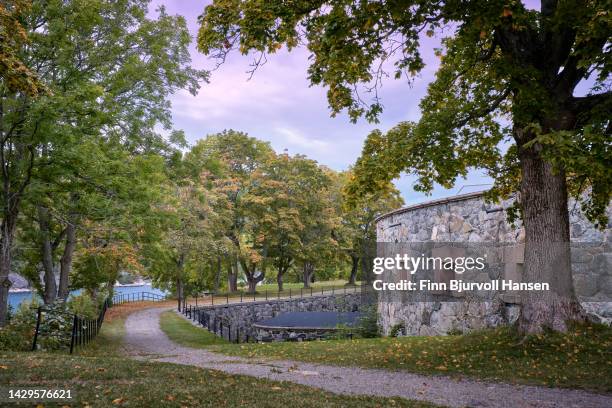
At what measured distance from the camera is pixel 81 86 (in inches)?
491

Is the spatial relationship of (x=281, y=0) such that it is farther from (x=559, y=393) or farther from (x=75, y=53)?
(x=75, y=53)

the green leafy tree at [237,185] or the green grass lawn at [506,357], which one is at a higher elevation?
the green leafy tree at [237,185]

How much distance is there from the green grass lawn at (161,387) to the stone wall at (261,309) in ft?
57.0

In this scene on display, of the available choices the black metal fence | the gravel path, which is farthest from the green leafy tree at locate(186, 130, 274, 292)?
the gravel path

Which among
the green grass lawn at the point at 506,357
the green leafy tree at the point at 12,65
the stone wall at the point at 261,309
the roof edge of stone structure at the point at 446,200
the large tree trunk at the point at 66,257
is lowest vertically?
the stone wall at the point at 261,309

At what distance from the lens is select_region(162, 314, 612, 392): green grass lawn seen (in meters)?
7.30

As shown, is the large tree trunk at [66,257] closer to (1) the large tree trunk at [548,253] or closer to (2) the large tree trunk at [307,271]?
(1) the large tree trunk at [548,253]

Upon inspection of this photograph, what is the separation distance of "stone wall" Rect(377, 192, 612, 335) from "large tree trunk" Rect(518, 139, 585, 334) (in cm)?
188

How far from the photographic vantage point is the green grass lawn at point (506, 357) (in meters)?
7.30

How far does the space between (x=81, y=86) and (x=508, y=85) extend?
997 centimetres

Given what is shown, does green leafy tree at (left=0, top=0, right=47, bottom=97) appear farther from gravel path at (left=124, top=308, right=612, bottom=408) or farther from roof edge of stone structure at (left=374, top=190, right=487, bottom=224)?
roof edge of stone structure at (left=374, top=190, right=487, bottom=224)

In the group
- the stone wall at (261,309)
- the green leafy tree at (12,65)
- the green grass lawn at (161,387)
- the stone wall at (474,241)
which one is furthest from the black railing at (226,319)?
the green leafy tree at (12,65)

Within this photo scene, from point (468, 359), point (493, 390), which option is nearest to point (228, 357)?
point (468, 359)

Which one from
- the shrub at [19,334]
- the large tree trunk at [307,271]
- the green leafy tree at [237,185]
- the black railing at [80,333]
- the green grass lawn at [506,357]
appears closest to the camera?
the green grass lawn at [506,357]
